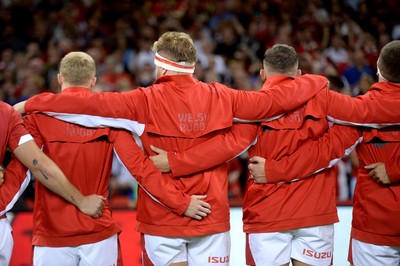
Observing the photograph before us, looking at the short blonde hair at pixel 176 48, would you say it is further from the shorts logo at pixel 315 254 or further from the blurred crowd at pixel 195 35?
the blurred crowd at pixel 195 35

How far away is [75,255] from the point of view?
4.37m

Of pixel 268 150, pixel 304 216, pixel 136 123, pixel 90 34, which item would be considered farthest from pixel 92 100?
pixel 90 34

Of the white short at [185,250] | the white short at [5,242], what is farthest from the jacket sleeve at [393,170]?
the white short at [5,242]

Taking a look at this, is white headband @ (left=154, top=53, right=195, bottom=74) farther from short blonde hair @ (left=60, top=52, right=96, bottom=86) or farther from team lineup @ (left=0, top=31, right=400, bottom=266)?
short blonde hair @ (left=60, top=52, right=96, bottom=86)

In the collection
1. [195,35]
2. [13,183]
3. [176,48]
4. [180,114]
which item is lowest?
[13,183]

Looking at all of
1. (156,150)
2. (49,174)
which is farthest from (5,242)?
(156,150)

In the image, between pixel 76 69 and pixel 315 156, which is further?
pixel 315 156

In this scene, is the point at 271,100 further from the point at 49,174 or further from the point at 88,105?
the point at 49,174

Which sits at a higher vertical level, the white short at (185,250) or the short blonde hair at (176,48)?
the short blonde hair at (176,48)

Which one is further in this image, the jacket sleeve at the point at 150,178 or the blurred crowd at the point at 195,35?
the blurred crowd at the point at 195,35

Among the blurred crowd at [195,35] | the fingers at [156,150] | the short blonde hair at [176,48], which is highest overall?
the blurred crowd at [195,35]

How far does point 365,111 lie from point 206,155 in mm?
1087

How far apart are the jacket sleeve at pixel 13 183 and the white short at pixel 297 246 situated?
1.55 metres

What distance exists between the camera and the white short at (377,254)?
4.50 meters
